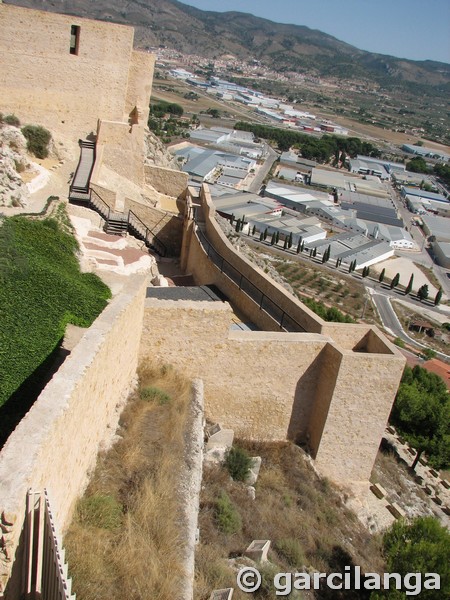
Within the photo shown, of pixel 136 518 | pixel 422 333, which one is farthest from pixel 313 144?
pixel 136 518

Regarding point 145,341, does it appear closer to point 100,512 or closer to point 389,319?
point 100,512

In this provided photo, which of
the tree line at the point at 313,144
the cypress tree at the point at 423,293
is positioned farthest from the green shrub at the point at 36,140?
the tree line at the point at 313,144

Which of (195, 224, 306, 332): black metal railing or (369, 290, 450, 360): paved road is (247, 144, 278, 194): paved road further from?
(195, 224, 306, 332): black metal railing

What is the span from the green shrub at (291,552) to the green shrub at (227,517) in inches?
28.8

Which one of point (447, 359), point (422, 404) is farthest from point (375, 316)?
point (422, 404)

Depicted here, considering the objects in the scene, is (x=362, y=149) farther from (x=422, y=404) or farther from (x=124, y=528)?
(x=124, y=528)

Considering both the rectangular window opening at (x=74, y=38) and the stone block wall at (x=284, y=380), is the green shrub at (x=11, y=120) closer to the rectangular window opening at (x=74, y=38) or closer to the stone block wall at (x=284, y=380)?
the rectangular window opening at (x=74, y=38)

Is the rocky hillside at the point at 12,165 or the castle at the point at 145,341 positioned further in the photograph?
the rocky hillside at the point at 12,165

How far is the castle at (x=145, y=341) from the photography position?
17.9ft

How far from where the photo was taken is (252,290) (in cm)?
1236

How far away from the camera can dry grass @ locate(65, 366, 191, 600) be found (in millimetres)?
5305

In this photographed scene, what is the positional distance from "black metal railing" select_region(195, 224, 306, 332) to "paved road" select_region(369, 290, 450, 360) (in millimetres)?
34453

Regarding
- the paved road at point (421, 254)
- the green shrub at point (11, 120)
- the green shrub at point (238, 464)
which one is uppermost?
the green shrub at point (11, 120)

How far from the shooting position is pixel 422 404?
62.7ft
